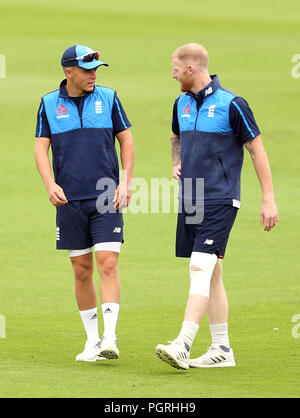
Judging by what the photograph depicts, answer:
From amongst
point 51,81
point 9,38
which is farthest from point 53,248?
point 9,38

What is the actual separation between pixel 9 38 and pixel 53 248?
81.0 ft

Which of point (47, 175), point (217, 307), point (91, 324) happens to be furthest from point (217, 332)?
point (47, 175)

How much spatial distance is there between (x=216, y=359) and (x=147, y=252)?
616 centimetres

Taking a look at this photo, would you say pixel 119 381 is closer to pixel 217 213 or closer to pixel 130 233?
pixel 217 213

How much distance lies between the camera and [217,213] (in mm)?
8406

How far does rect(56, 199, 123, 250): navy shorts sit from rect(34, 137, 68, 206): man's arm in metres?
0.17

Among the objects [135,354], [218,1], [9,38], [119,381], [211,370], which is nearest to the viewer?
[119,381]

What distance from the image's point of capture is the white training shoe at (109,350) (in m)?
8.28

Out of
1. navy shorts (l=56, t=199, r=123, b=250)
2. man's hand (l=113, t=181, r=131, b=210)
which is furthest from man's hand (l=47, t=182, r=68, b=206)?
man's hand (l=113, t=181, r=131, b=210)

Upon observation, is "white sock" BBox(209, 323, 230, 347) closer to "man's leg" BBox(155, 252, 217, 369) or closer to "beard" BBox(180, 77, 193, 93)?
"man's leg" BBox(155, 252, 217, 369)

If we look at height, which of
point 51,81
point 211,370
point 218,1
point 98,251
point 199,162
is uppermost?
point 218,1

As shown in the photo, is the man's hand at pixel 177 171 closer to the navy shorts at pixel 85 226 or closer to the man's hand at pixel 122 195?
the man's hand at pixel 122 195

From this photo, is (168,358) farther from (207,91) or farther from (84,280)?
(207,91)

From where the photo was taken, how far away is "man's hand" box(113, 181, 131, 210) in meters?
8.64
